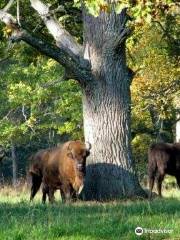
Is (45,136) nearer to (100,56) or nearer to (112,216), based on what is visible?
Answer: (100,56)

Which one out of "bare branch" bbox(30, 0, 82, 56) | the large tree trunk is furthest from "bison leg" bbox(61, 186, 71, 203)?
"bare branch" bbox(30, 0, 82, 56)

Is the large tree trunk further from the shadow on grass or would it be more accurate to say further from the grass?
the grass

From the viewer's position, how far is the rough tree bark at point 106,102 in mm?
17078

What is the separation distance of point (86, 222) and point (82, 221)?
6.2 inches

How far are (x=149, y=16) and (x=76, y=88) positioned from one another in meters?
30.8

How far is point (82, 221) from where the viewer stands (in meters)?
11.1

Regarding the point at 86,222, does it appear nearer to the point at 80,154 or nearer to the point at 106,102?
the point at 80,154

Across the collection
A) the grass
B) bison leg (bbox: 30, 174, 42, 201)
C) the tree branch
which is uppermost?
the tree branch

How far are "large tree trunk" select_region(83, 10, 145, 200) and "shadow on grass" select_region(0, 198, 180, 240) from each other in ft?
10.8

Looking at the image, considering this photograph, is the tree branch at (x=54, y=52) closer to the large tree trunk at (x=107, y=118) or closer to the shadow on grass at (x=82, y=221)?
the large tree trunk at (x=107, y=118)

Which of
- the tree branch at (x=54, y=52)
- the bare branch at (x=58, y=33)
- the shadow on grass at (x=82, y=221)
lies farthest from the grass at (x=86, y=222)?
the bare branch at (x=58, y=33)

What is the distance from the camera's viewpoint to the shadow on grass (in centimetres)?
974

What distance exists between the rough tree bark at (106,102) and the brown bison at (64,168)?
506mm

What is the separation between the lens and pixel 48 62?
39312 millimetres
